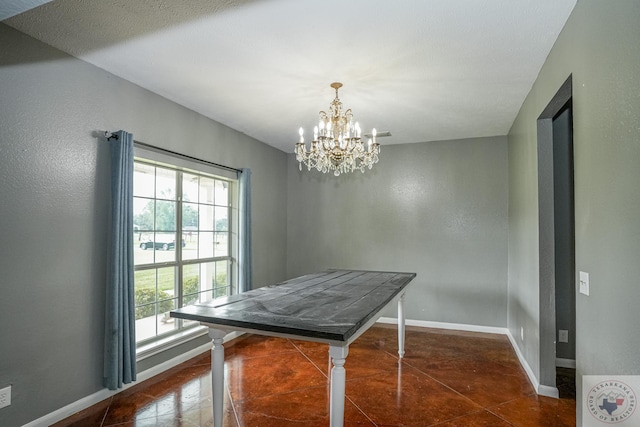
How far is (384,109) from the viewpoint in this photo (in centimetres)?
362

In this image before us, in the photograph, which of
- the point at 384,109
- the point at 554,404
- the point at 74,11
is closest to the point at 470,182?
the point at 384,109

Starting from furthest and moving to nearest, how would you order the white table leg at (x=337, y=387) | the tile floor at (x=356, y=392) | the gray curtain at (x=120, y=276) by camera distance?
the gray curtain at (x=120, y=276) < the tile floor at (x=356, y=392) < the white table leg at (x=337, y=387)

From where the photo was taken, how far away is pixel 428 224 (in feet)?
16.0

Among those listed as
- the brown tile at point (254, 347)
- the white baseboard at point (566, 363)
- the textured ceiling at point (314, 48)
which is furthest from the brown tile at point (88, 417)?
the white baseboard at point (566, 363)

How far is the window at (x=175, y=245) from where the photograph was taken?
10.6 ft

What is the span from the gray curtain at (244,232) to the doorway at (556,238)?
3058 millimetres

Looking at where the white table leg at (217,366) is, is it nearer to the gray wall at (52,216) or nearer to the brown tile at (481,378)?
the gray wall at (52,216)

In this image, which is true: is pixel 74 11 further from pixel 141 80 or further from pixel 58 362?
pixel 58 362

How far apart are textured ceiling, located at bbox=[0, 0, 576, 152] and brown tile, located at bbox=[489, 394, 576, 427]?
2.57 meters

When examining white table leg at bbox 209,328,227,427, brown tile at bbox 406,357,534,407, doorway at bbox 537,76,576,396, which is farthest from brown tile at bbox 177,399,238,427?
doorway at bbox 537,76,576,396

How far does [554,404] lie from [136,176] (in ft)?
12.9

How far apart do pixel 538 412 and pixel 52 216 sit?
373 cm

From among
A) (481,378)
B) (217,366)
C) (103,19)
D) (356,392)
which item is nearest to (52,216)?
(103,19)

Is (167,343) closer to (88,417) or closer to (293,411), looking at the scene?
(88,417)
